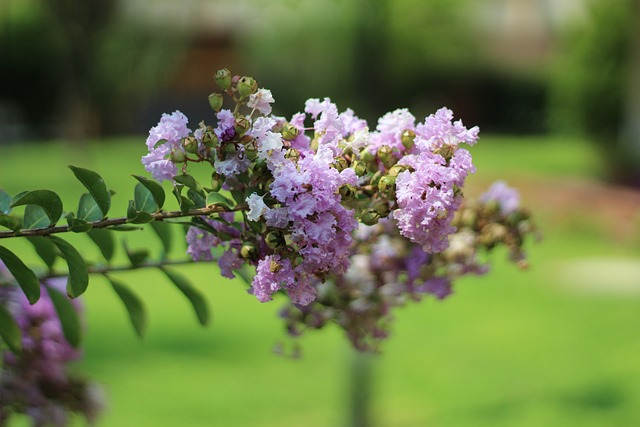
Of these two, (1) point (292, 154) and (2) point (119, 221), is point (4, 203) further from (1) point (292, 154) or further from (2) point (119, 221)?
(1) point (292, 154)

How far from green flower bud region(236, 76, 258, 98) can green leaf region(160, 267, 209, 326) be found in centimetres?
27

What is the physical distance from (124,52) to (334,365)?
12.1m

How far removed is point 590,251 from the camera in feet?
21.7

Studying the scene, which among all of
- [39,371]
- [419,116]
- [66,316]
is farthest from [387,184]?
[419,116]

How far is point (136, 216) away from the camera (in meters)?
0.91

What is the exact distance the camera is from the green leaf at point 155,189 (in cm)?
90

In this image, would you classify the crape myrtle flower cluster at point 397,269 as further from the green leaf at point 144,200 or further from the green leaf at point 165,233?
the green leaf at point 144,200

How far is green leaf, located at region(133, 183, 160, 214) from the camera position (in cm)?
95

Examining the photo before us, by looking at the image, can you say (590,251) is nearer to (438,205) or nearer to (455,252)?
(455,252)

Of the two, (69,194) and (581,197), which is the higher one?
(69,194)

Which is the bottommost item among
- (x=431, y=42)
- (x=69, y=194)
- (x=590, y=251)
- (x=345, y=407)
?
(x=345, y=407)

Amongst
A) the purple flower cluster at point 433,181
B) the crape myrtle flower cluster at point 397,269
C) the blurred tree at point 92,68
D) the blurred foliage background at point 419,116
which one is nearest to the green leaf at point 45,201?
the purple flower cluster at point 433,181

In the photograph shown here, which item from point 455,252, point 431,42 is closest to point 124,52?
point 431,42

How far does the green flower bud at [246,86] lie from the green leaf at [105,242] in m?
0.30
